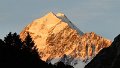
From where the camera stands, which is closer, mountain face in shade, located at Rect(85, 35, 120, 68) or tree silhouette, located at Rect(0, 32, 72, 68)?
tree silhouette, located at Rect(0, 32, 72, 68)

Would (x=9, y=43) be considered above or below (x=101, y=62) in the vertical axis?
below

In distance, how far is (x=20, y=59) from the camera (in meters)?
93.0

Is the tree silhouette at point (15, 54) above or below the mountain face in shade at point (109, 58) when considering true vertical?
below

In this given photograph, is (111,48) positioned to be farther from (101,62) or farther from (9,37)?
(9,37)

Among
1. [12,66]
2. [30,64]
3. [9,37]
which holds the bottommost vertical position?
[12,66]

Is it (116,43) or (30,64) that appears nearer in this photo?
(30,64)

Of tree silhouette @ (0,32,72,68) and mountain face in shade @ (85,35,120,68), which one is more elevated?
mountain face in shade @ (85,35,120,68)

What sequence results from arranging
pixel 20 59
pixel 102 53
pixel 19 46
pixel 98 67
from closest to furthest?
pixel 20 59, pixel 19 46, pixel 98 67, pixel 102 53

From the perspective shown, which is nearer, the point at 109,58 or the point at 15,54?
the point at 15,54

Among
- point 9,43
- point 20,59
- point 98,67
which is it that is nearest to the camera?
point 20,59

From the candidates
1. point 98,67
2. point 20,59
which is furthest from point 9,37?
point 98,67

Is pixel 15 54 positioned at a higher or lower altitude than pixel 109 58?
lower

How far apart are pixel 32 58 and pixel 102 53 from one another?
33196mm

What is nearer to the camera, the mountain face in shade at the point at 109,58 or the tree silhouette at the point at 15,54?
the tree silhouette at the point at 15,54
